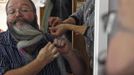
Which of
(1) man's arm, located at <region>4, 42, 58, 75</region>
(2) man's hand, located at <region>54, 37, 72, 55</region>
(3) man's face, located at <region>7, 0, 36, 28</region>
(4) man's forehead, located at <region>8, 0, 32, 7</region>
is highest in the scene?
(4) man's forehead, located at <region>8, 0, 32, 7</region>

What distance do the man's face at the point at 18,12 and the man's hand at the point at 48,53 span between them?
4.3 inches

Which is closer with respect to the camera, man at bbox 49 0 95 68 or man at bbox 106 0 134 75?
man at bbox 106 0 134 75

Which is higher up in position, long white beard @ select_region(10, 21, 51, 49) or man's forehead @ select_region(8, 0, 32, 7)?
man's forehead @ select_region(8, 0, 32, 7)

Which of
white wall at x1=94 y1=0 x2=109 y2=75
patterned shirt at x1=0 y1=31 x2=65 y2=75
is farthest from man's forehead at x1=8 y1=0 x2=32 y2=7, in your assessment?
white wall at x1=94 y1=0 x2=109 y2=75

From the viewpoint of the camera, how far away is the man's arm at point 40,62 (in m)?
0.77

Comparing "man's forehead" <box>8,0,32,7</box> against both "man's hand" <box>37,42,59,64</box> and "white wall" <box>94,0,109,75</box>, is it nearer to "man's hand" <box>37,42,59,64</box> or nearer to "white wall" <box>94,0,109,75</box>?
"man's hand" <box>37,42,59,64</box>

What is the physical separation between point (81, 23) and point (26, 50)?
0.71 feet

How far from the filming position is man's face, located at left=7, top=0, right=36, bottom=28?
2.56ft

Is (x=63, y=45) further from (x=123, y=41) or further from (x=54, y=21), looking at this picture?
(x=123, y=41)

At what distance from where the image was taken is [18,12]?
78 cm

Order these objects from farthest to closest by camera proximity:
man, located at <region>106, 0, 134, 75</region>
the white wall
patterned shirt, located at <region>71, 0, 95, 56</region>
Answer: patterned shirt, located at <region>71, 0, 95, 56</region> → the white wall → man, located at <region>106, 0, 134, 75</region>

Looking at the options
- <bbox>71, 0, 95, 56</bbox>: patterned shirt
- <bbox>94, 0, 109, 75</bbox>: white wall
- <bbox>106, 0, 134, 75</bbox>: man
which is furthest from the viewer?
<bbox>71, 0, 95, 56</bbox>: patterned shirt

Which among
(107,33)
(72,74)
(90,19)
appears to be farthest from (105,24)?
(72,74)

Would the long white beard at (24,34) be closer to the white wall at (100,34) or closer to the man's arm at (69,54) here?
the man's arm at (69,54)
